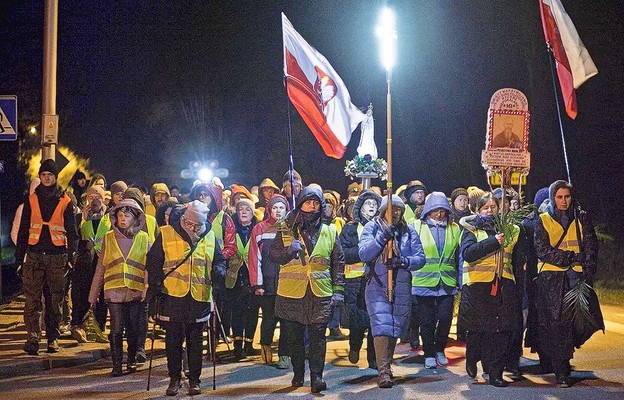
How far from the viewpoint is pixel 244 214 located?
11227mm

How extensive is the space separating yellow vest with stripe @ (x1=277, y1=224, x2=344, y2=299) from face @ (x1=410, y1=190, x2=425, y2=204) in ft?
12.2

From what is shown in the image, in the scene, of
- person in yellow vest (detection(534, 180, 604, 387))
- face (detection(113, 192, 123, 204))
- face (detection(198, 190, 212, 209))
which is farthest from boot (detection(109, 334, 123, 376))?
person in yellow vest (detection(534, 180, 604, 387))

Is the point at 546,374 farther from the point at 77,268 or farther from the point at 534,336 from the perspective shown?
the point at 77,268

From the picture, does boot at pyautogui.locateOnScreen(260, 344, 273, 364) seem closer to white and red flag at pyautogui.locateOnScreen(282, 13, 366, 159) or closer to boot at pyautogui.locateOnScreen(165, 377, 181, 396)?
boot at pyautogui.locateOnScreen(165, 377, 181, 396)

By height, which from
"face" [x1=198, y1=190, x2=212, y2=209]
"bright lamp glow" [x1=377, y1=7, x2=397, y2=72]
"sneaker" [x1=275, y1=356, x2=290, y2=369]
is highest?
"bright lamp glow" [x1=377, y1=7, x2=397, y2=72]

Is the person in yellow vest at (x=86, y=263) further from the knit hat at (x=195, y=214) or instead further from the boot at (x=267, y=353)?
the knit hat at (x=195, y=214)

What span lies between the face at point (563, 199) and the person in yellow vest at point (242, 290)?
3.90 m

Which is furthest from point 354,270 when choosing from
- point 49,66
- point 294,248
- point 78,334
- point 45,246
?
point 49,66

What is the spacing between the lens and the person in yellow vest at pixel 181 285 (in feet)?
27.2

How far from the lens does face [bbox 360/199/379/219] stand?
9.98 m

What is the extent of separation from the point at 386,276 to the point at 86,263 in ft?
16.2

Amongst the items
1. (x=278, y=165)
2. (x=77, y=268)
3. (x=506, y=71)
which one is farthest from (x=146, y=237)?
(x=278, y=165)

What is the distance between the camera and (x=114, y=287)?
30.8 ft

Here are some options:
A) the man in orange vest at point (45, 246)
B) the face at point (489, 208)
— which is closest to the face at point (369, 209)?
the face at point (489, 208)
